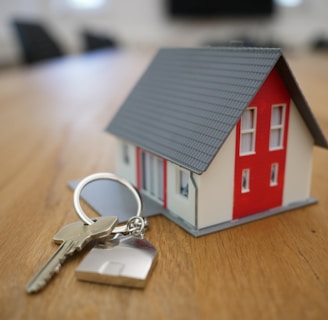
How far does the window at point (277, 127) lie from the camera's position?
691 millimetres

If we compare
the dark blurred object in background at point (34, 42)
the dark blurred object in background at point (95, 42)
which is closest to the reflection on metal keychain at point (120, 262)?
the dark blurred object in background at point (34, 42)

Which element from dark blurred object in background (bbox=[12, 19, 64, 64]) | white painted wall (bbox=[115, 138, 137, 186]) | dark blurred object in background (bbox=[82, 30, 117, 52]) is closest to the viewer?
white painted wall (bbox=[115, 138, 137, 186])

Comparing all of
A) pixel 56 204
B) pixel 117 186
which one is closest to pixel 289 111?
pixel 117 186

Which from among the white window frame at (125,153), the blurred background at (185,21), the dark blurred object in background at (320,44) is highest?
the white window frame at (125,153)

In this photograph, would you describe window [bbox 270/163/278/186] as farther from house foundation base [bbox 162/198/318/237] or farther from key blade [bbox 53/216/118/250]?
key blade [bbox 53/216/118/250]

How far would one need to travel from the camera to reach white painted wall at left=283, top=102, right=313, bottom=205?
0.71 m

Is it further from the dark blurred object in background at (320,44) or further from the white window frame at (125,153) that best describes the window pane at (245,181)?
the dark blurred object in background at (320,44)

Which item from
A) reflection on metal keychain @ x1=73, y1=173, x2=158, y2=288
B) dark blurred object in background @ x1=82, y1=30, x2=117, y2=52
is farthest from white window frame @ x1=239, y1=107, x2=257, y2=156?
dark blurred object in background @ x1=82, y1=30, x2=117, y2=52

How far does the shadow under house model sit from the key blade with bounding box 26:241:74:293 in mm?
192

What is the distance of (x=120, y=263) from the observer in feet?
1.68

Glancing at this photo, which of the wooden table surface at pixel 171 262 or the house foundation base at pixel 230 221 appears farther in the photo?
the house foundation base at pixel 230 221

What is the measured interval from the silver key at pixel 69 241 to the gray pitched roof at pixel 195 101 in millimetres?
149

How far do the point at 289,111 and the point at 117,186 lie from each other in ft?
1.15

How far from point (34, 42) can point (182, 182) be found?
10.1 feet
